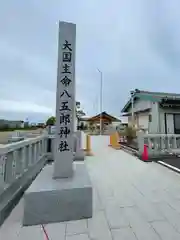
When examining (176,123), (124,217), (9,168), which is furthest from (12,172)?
(176,123)

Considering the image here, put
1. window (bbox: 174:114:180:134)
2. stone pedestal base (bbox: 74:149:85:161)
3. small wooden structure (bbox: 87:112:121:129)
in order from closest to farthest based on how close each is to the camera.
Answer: stone pedestal base (bbox: 74:149:85:161), window (bbox: 174:114:180:134), small wooden structure (bbox: 87:112:121:129)

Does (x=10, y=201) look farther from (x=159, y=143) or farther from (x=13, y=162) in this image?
(x=159, y=143)

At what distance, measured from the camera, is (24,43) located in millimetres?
7840

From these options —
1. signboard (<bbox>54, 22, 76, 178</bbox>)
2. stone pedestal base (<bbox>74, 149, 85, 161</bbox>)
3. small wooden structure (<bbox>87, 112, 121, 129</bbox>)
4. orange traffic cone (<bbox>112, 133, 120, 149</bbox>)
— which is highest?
small wooden structure (<bbox>87, 112, 121, 129</bbox>)

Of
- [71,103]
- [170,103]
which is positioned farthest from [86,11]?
[170,103]

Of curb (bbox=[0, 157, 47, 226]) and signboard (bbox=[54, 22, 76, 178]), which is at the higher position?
signboard (bbox=[54, 22, 76, 178])

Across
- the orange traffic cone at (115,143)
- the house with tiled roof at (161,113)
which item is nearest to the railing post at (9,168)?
the orange traffic cone at (115,143)

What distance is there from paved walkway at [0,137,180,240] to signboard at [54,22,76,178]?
888 mm

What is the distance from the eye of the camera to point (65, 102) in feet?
10.7

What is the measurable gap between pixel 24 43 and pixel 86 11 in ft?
10.3

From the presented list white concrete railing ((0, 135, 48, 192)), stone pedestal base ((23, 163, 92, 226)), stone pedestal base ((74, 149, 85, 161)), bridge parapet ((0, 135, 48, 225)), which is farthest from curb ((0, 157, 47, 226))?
stone pedestal base ((74, 149, 85, 161))

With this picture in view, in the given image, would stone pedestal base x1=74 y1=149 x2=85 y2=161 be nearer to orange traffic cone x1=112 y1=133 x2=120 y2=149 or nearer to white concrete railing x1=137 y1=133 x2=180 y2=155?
white concrete railing x1=137 y1=133 x2=180 y2=155

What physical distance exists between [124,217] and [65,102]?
7.10ft

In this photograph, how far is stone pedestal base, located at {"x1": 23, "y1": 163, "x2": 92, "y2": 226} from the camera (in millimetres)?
2525
